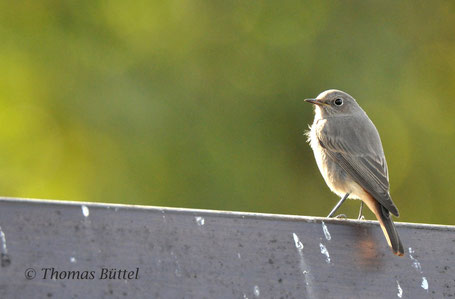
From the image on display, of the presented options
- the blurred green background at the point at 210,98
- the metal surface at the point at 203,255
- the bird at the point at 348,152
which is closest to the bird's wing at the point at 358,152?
the bird at the point at 348,152

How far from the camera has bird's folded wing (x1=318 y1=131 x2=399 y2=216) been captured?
6.53 metres

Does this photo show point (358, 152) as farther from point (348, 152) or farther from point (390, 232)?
point (390, 232)

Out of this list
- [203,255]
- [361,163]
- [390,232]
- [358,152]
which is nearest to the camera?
[203,255]

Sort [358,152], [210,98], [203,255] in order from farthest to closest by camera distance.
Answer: [210,98], [358,152], [203,255]

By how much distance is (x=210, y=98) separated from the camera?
36.2 feet

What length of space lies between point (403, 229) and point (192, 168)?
5.23m

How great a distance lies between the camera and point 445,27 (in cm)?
1248

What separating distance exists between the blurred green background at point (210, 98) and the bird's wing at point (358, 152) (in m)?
3.10

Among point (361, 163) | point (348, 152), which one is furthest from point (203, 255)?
point (348, 152)

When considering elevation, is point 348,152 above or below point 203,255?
below

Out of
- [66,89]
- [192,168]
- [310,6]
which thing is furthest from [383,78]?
[66,89]

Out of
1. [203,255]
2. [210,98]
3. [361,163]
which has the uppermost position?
[203,255]

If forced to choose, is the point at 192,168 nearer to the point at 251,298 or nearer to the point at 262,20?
the point at 262,20

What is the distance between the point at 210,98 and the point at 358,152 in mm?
4185
